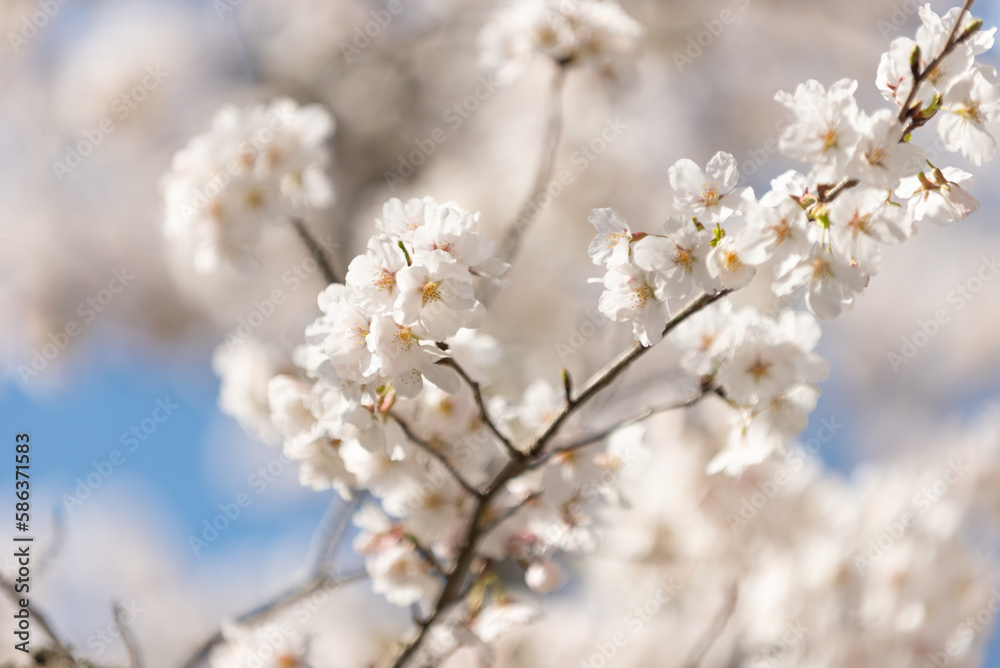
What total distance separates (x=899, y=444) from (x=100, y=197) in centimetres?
350

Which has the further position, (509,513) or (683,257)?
(509,513)

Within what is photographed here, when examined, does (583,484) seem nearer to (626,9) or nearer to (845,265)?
(845,265)

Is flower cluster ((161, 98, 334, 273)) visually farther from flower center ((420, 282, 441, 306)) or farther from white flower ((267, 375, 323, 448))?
flower center ((420, 282, 441, 306))

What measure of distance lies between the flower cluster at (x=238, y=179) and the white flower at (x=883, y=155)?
700 millimetres

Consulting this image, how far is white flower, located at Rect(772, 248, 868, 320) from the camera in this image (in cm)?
54

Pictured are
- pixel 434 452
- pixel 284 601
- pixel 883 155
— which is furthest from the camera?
pixel 284 601

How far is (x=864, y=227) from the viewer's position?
0.52 metres

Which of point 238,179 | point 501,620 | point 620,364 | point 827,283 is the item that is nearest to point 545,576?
point 501,620

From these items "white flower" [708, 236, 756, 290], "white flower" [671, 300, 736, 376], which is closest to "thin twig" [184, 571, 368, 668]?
"white flower" [671, 300, 736, 376]

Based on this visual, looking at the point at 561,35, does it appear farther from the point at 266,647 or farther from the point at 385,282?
the point at 266,647

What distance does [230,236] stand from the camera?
0.95 metres

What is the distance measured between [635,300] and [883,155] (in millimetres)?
207

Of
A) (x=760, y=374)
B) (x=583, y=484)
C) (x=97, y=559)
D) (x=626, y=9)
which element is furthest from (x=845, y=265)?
(x=97, y=559)

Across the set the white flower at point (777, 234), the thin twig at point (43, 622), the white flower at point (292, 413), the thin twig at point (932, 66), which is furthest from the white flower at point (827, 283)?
the thin twig at point (43, 622)
